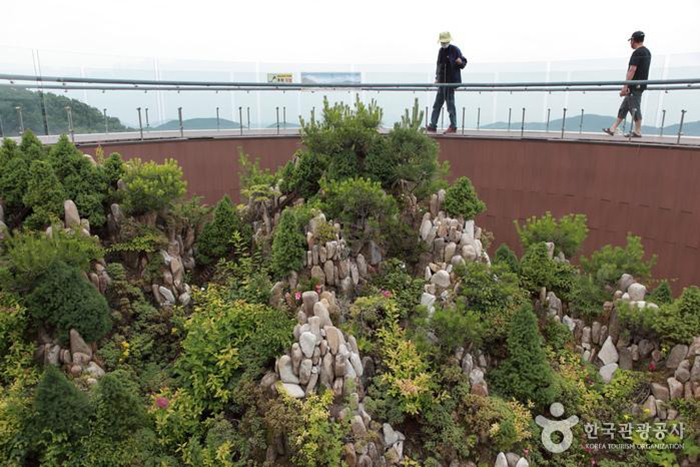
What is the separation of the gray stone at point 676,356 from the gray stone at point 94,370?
804cm

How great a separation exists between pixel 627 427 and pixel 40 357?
321 inches

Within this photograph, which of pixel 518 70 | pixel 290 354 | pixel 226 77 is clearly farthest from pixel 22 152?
pixel 518 70

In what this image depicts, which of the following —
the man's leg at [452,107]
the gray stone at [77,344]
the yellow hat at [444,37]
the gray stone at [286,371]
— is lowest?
the gray stone at [286,371]

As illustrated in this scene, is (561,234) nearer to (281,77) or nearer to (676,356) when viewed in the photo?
(676,356)

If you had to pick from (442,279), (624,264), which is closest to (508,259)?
(442,279)

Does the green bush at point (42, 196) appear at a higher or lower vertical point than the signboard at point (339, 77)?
lower

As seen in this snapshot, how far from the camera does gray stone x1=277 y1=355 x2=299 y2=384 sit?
5.68 metres

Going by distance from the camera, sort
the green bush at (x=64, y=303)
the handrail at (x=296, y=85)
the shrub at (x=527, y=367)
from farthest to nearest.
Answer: the handrail at (x=296, y=85) < the shrub at (x=527, y=367) < the green bush at (x=64, y=303)

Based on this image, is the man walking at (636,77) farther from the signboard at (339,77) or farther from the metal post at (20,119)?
the metal post at (20,119)

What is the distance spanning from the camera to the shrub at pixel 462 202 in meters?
7.94

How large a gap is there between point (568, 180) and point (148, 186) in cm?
840

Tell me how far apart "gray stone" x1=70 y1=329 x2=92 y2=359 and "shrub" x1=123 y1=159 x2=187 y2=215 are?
2267 millimetres

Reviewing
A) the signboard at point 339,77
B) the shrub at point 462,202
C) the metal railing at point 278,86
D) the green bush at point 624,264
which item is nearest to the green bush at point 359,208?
the shrub at point 462,202

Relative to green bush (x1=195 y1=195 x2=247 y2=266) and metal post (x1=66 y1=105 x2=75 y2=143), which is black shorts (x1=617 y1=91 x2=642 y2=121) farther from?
metal post (x1=66 y1=105 x2=75 y2=143)
